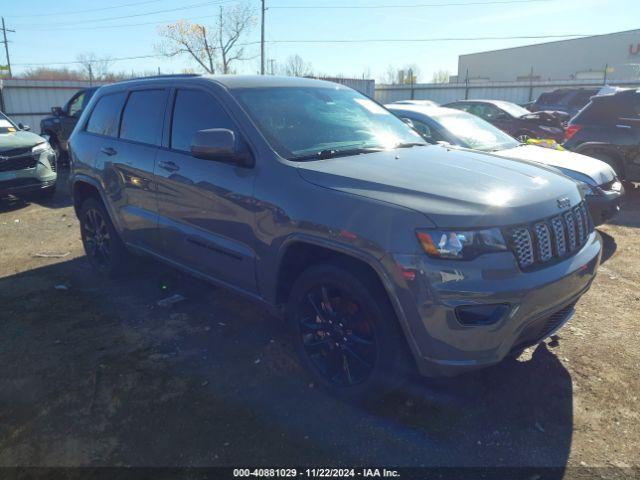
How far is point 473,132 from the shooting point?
6840 mm

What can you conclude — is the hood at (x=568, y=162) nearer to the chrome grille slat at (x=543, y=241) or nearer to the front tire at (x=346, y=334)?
the chrome grille slat at (x=543, y=241)

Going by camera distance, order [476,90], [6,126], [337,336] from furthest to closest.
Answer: [476,90] < [6,126] < [337,336]

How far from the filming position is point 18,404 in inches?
123

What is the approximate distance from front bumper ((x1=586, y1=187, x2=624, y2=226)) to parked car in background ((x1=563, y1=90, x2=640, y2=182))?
7.87 feet

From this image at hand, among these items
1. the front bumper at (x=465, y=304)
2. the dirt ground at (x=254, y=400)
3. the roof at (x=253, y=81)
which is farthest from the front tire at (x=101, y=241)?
the front bumper at (x=465, y=304)

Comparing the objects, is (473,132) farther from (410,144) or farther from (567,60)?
(567,60)

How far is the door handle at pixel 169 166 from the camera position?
12.5 feet

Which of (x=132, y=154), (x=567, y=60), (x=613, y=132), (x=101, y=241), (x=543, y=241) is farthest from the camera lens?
(x=567, y=60)

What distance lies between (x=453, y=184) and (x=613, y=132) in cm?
667

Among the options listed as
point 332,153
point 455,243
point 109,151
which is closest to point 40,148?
point 109,151

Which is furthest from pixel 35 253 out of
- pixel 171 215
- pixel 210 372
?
pixel 210 372

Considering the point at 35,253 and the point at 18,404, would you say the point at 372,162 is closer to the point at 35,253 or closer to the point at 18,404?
the point at 18,404

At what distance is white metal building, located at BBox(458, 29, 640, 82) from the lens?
4728 cm

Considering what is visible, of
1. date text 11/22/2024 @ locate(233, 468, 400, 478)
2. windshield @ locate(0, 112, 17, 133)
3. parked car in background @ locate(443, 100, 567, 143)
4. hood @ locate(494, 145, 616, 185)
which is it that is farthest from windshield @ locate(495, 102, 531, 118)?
date text 11/22/2024 @ locate(233, 468, 400, 478)
